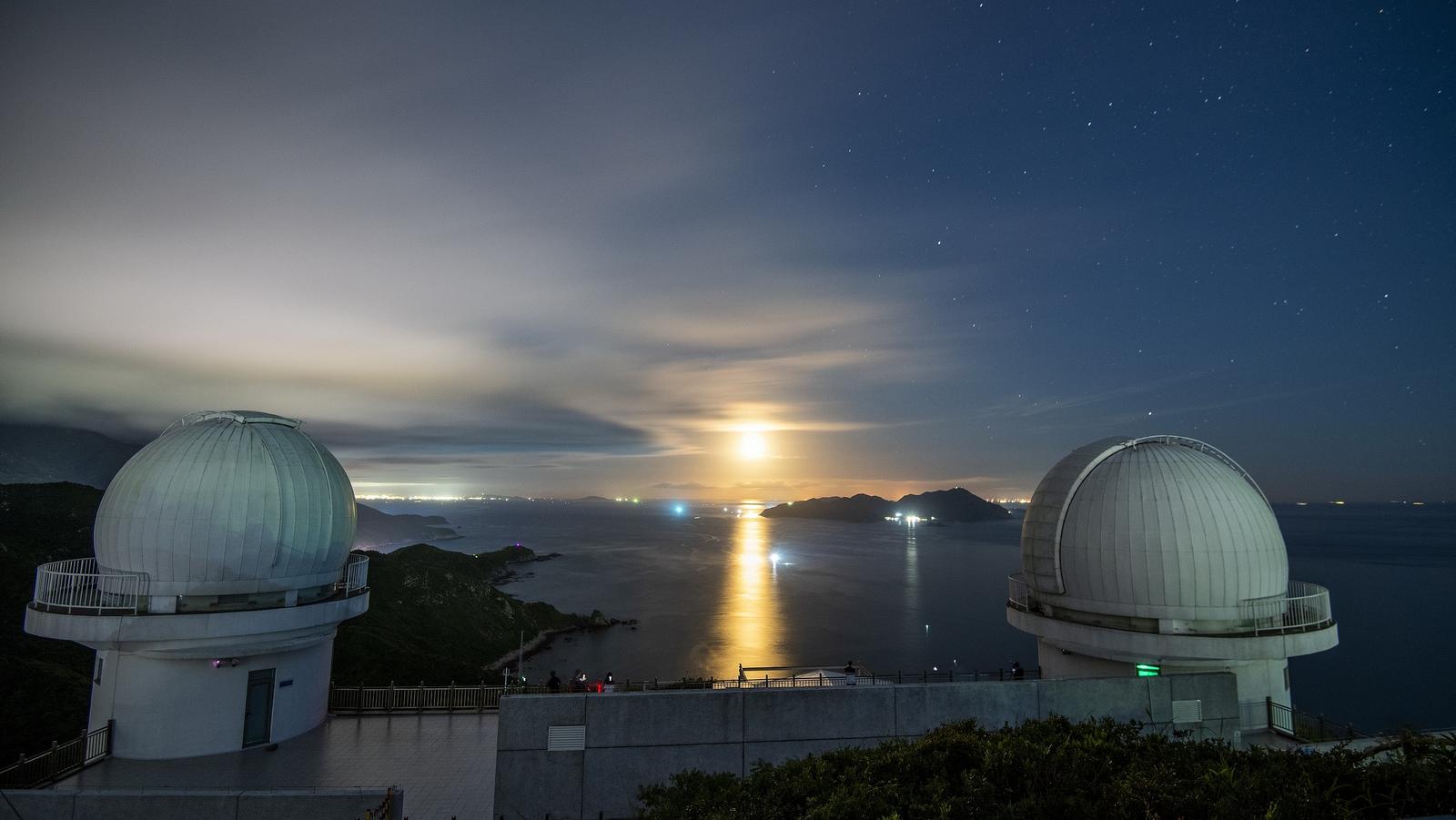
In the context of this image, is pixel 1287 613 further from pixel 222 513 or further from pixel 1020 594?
pixel 222 513

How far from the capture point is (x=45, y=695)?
28.1m

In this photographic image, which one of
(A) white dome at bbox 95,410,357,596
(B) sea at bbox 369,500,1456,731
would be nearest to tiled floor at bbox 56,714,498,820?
(A) white dome at bbox 95,410,357,596

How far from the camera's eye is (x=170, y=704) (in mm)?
15477

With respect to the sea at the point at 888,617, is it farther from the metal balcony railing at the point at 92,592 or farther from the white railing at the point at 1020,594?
the metal balcony railing at the point at 92,592

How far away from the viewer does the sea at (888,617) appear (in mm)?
58250

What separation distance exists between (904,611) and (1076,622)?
70.3 m

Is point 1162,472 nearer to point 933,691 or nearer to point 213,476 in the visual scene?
point 933,691

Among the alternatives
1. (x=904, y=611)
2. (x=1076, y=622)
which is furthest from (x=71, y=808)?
(x=904, y=611)

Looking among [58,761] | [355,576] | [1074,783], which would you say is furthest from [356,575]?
[1074,783]

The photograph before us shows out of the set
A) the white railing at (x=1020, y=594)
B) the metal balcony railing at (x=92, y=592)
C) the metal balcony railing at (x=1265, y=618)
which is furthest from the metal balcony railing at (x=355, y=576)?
the metal balcony railing at (x=1265, y=618)

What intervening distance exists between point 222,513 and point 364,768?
23.5 ft

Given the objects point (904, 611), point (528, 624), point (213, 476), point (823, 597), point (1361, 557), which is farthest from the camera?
point (1361, 557)

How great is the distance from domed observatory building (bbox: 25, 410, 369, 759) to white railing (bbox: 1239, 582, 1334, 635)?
76.3 feet

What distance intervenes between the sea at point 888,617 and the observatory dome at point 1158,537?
36852 mm
